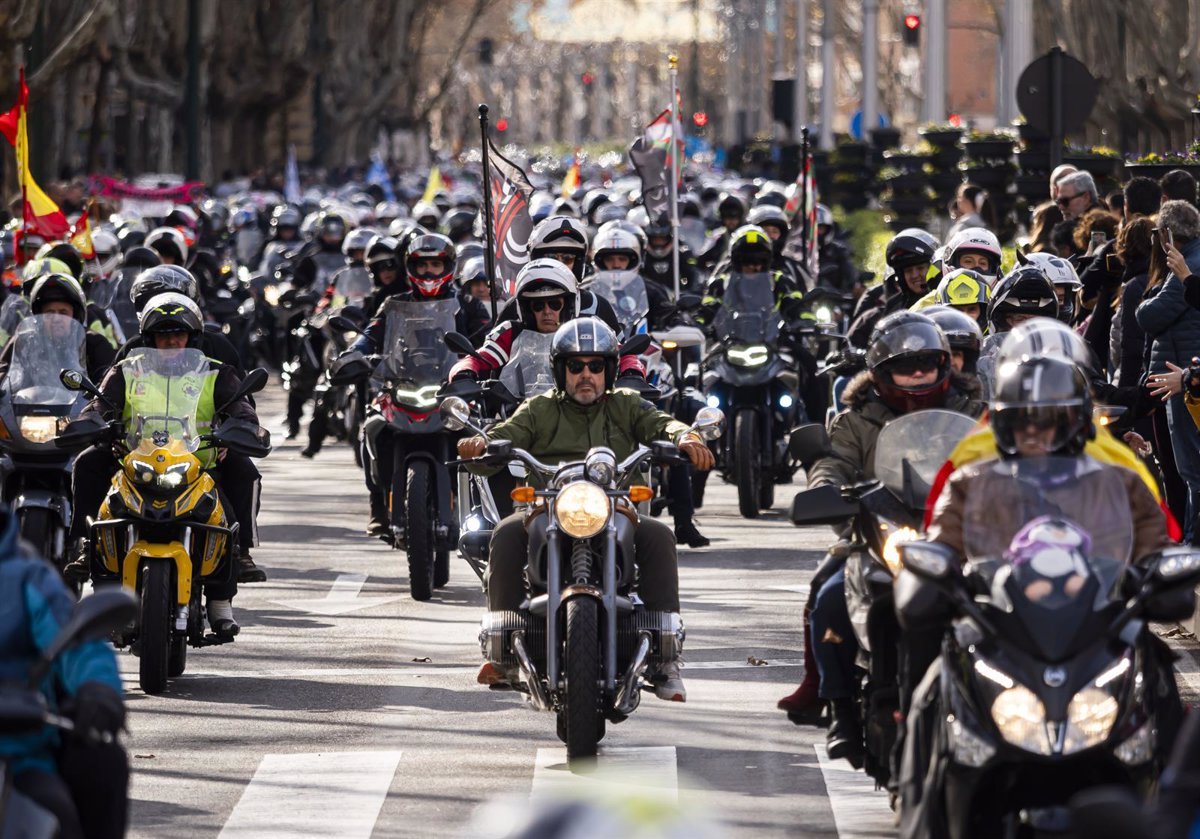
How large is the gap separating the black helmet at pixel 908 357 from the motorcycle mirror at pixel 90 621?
3.11m

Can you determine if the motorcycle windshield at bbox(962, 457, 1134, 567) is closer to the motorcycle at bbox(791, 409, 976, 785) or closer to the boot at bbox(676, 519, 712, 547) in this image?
the motorcycle at bbox(791, 409, 976, 785)

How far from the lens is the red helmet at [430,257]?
1574cm

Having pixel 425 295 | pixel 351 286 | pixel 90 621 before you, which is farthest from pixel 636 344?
pixel 351 286

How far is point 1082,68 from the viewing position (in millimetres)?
19625

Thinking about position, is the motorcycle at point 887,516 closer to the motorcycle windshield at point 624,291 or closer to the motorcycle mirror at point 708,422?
the motorcycle mirror at point 708,422

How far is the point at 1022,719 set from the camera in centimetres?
669

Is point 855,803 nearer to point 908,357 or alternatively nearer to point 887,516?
point 887,516

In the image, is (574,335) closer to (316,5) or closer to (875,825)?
(875,825)

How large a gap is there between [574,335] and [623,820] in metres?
6.80

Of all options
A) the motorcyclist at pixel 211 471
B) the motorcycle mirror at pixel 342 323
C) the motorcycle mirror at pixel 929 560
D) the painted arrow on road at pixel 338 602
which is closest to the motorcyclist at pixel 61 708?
the motorcycle mirror at pixel 929 560

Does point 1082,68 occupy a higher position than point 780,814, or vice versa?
point 1082,68

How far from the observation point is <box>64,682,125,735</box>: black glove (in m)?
6.29

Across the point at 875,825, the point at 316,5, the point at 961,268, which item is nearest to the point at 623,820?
the point at 875,825

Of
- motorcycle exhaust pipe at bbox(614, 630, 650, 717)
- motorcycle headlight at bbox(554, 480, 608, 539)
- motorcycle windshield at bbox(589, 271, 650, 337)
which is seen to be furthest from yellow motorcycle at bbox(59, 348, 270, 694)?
motorcycle windshield at bbox(589, 271, 650, 337)
